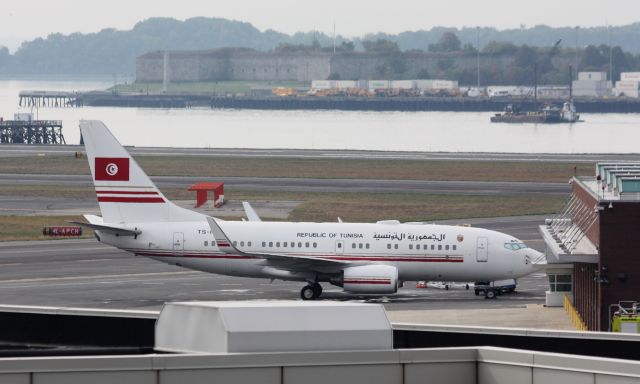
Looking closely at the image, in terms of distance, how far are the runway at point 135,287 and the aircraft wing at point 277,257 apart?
2.06 m

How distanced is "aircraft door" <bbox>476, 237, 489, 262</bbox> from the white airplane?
0.05 meters

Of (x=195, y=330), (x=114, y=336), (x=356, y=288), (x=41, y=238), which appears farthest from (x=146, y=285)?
(x=195, y=330)

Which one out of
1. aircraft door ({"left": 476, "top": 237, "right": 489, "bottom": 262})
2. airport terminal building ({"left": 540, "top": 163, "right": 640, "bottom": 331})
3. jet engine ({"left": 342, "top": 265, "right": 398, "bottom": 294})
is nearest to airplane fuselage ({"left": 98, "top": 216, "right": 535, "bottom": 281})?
aircraft door ({"left": 476, "top": 237, "right": 489, "bottom": 262})

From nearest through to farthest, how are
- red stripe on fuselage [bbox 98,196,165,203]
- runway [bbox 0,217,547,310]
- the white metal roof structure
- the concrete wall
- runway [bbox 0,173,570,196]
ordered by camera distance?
the concrete wall < the white metal roof structure < runway [bbox 0,217,547,310] < red stripe on fuselage [bbox 98,196,165,203] < runway [bbox 0,173,570,196]

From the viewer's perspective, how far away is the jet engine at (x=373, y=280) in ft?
200

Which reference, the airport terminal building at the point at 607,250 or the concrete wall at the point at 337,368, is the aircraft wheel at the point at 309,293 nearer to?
the airport terminal building at the point at 607,250

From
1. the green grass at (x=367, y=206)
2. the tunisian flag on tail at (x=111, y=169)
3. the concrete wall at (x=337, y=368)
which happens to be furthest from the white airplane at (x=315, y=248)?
the concrete wall at (x=337, y=368)

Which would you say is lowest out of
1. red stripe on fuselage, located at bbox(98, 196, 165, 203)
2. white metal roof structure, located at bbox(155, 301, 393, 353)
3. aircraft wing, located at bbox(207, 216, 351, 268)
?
aircraft wing, located at bbox(207, 216, 351, 268)

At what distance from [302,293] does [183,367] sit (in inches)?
1752

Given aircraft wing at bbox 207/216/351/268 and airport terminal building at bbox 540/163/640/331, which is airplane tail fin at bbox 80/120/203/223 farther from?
airport terminal building at bbox 540/163/640/331

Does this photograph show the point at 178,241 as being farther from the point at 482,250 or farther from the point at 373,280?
the point at 482,250

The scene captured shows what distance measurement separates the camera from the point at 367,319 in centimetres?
1931

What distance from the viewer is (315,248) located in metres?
62.7

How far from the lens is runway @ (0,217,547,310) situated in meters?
61.9
